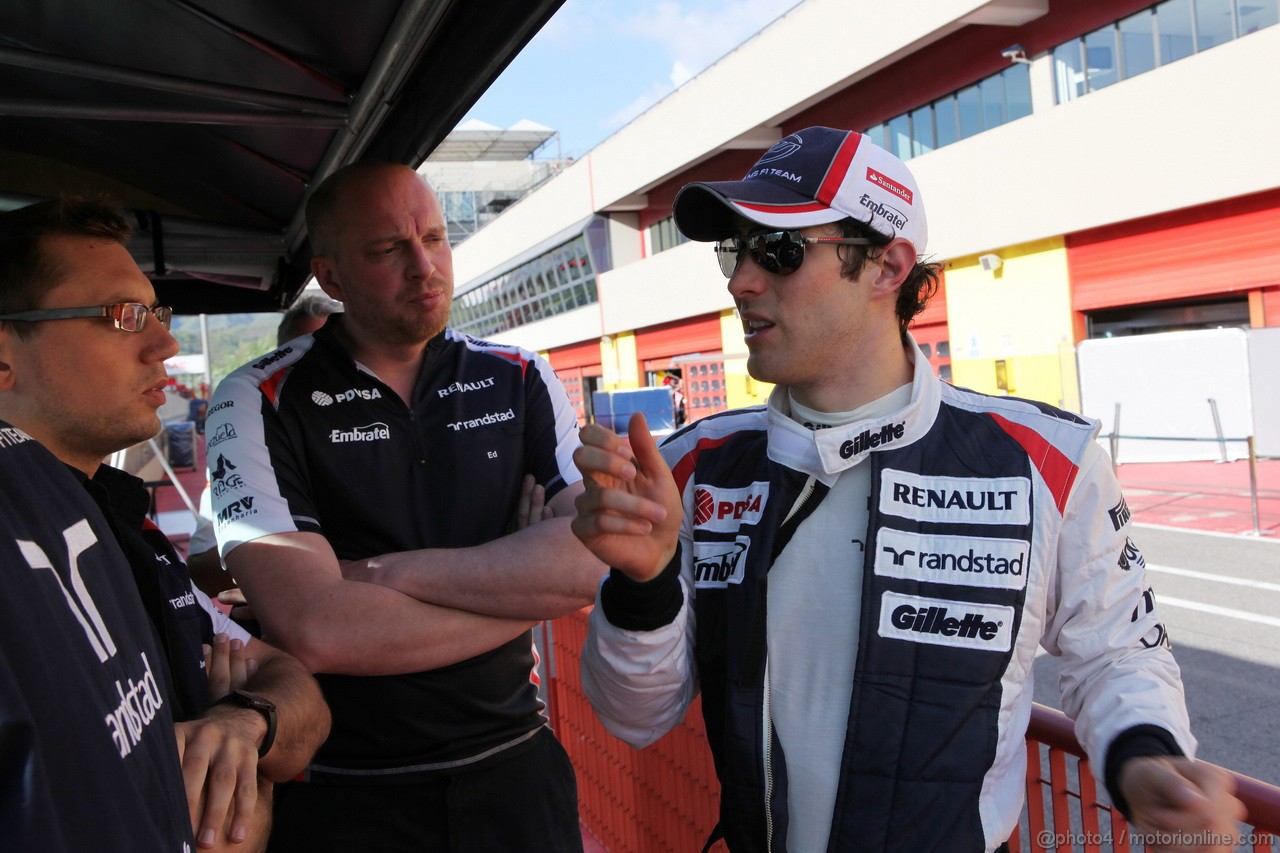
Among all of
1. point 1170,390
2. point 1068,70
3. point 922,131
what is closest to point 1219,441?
point 1170,390

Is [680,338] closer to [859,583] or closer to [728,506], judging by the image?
[728,506]

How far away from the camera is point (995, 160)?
1956 centimetres

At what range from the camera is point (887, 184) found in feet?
6.52

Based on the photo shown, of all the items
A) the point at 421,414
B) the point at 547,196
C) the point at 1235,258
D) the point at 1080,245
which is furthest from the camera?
the point at 547,196

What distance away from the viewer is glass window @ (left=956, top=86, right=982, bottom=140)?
20797 millimetres

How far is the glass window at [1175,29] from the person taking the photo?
16500 mm

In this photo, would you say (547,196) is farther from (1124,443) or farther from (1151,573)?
(1151,573)

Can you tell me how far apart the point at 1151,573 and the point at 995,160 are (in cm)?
1252

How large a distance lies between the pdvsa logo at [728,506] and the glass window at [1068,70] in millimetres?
19578

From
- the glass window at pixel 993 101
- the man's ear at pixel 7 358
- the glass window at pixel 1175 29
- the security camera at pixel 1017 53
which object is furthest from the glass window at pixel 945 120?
the man's ear at pixel 7 358

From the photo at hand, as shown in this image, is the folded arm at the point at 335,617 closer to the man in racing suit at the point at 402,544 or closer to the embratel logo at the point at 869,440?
the man in racing suit at the point at 402,544

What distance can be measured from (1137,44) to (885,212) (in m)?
18.8

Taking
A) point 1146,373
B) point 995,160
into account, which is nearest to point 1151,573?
point 1146,373

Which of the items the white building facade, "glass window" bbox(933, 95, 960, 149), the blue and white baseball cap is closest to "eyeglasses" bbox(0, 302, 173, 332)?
the blue and white baseball cap
